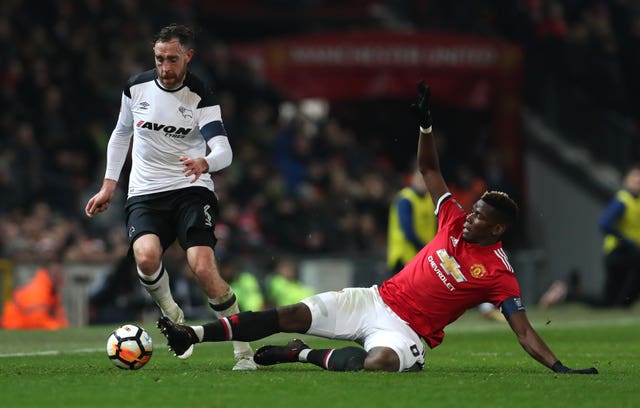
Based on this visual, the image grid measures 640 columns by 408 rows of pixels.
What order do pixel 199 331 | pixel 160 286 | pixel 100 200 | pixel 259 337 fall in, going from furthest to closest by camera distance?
pixel 160 286, pixel 100 200, pixel 259 337, pixel 199 331

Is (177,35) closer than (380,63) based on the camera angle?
Yes

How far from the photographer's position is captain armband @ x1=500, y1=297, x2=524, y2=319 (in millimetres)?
9719

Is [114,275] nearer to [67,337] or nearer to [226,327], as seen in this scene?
[67,337]

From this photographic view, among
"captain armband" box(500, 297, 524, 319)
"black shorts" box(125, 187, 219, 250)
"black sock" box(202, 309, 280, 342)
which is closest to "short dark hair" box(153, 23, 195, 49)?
"black shorts" box(125, 187, 219, 250)

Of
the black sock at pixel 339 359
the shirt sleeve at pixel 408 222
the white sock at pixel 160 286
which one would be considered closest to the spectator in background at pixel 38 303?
the shirt sleeve at pixel 408 222

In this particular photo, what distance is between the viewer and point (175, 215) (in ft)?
34.2

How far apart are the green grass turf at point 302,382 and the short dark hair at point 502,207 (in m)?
1.01

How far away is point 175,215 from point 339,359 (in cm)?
158

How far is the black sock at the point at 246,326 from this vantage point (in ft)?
31.0

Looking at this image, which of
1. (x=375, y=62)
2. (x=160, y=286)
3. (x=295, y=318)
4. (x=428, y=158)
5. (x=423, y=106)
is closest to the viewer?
(x=295, y=318)

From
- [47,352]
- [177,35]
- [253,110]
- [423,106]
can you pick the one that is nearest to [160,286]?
[177,35]

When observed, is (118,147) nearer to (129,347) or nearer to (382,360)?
(129,347)

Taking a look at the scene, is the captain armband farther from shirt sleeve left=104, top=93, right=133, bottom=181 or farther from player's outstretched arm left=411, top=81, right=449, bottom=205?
shirt sleeve left=104, top=93, right=133, bottom=181

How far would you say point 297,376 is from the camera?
9.44 meters
